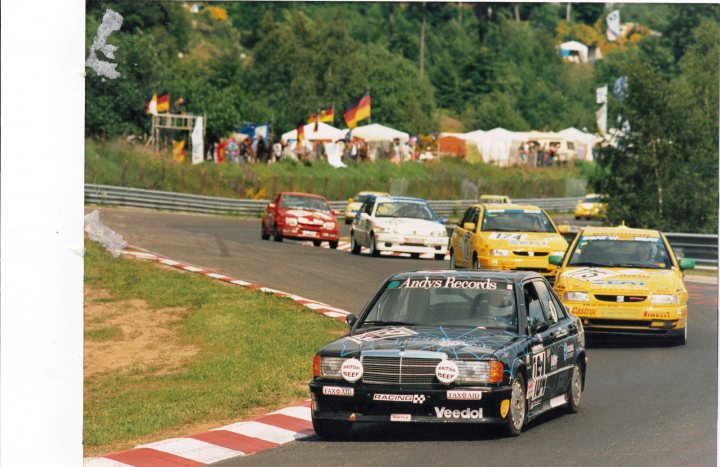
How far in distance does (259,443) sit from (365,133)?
55251mm

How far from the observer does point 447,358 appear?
10414mm

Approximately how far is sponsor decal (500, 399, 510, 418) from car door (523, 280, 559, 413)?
1.92 ft

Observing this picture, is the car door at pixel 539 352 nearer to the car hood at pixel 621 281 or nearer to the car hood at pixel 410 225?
the car hood at pixel 621 281

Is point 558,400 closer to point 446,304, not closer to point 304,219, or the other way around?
point 446,304

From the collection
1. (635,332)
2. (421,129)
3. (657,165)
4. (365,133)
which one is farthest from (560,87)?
(635,332)

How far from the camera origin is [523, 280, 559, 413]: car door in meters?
11.3

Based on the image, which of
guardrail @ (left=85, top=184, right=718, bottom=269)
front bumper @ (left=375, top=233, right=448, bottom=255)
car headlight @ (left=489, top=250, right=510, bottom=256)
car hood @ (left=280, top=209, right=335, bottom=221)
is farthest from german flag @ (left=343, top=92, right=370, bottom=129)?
car headlight @ (left=489, top=250, right=510, bottom=256)

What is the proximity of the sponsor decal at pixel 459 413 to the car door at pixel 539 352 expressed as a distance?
2.80 feet

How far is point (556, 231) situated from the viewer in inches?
969

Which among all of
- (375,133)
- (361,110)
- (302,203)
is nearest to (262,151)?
(361,110)

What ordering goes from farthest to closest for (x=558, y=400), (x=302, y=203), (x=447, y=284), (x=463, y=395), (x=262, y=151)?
(x=262, y=151), (x=302, y=203), (x=558, y=400), (x=447, y=284), (x=463, y=395)

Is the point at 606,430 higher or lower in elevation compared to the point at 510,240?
lower

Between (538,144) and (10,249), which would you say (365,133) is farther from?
(10,249)

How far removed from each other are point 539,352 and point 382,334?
1405 mm
